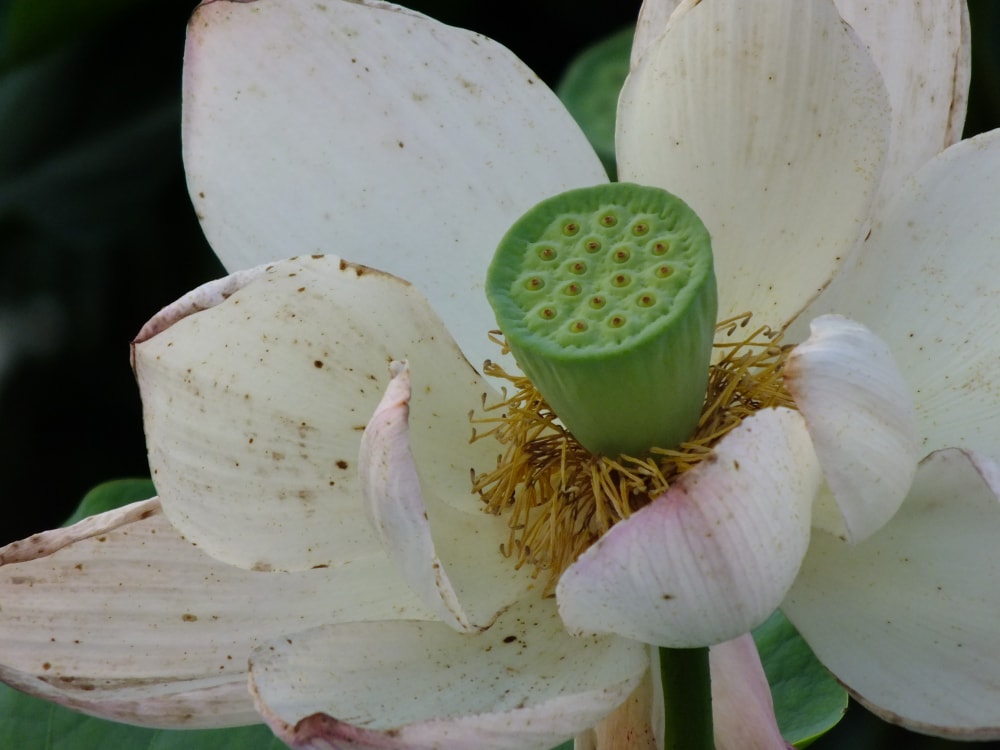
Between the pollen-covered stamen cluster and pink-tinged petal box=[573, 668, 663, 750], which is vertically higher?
the pollen-covered stamen cluster

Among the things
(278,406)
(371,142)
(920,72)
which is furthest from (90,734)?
(920,72)

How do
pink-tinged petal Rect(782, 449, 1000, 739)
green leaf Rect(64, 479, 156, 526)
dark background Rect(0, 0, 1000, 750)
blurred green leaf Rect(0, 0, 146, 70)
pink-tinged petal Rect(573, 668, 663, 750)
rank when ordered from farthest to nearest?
dark background Rect(0, 0, 1000, 750) < blurred green leaf Rect(0, 0, 146, 70) < green leaf Rect(64, 479, 156, 526) < pink-tinged petal Rect(573, 668, 663, 750) < pink-tinged petal Rect(782, 449, 1000, 739)

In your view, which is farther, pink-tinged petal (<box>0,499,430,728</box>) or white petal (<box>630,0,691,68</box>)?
white petal (<box>630,0,691,68</box>)

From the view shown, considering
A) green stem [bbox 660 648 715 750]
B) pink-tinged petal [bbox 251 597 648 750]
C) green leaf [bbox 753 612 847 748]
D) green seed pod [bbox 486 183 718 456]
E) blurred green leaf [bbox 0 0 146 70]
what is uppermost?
blurred green leaf [bbox 0 0 146 70]

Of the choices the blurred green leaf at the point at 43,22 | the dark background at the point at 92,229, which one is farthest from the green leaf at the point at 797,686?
the blurred green leaf at the point at 43,22

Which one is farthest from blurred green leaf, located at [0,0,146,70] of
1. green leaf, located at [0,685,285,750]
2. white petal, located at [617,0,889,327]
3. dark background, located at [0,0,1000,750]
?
white petal, located at [617,0,889,327]

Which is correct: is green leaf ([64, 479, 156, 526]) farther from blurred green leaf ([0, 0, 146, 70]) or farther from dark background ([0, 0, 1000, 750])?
blurred green leaf ([0, 0, 146, 70])

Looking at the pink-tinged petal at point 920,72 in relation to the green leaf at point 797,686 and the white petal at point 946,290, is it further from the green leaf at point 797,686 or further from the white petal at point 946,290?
the green leaf at point 797,686
